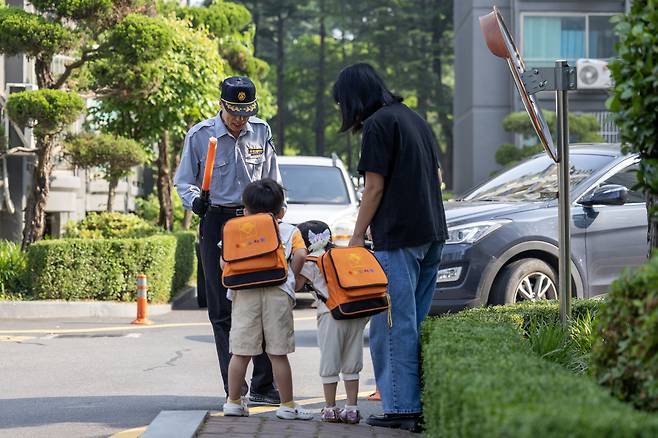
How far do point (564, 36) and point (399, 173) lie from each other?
32.4 meters

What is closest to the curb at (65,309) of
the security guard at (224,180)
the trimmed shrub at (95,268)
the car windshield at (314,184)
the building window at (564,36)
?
the trimmed shrub at (95,268)

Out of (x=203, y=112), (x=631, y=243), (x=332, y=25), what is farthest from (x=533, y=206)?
(x=332, y=25)

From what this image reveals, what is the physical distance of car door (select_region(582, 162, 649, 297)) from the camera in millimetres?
10430

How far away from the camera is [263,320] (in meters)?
6.68

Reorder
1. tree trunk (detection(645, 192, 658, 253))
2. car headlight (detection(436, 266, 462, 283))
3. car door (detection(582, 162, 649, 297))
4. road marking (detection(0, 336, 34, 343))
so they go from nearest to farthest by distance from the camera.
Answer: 1. tree trunk (detection(645, 192, 658, 253))
2. car headlight (detection(436, 266, 462, 283))
3. car door (detection(582, 162, 649, 297))
4. road marking (detection(0, 336, 34, 343))

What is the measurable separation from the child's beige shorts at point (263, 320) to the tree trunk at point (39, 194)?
32.8 feet

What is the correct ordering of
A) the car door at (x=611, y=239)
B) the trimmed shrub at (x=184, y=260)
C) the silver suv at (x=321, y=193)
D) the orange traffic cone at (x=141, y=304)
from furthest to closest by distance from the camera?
the trimmed shrub at (x=184, y=260)
the silver suv at (x=321, y=193)
the orange traffic cone at (x=141, y=304)
the car door at (x=611, y=239)

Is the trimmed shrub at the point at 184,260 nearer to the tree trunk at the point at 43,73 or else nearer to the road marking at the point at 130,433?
the tree trunk at the point at 43,73

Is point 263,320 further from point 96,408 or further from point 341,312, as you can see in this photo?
point 96,408

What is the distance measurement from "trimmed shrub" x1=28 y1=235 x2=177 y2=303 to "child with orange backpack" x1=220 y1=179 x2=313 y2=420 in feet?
26.5

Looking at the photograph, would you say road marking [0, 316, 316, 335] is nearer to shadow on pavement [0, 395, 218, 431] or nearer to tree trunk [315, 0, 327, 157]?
shadow on pavement [0, 395, 218, 431]

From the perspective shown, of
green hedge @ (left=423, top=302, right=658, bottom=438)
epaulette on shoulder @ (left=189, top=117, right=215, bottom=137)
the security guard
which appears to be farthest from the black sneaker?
green hedge @ (left=423, top=302, right=658, bottom=438)

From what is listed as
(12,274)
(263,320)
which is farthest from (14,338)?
(263,320)

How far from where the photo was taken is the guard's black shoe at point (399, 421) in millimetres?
6441
